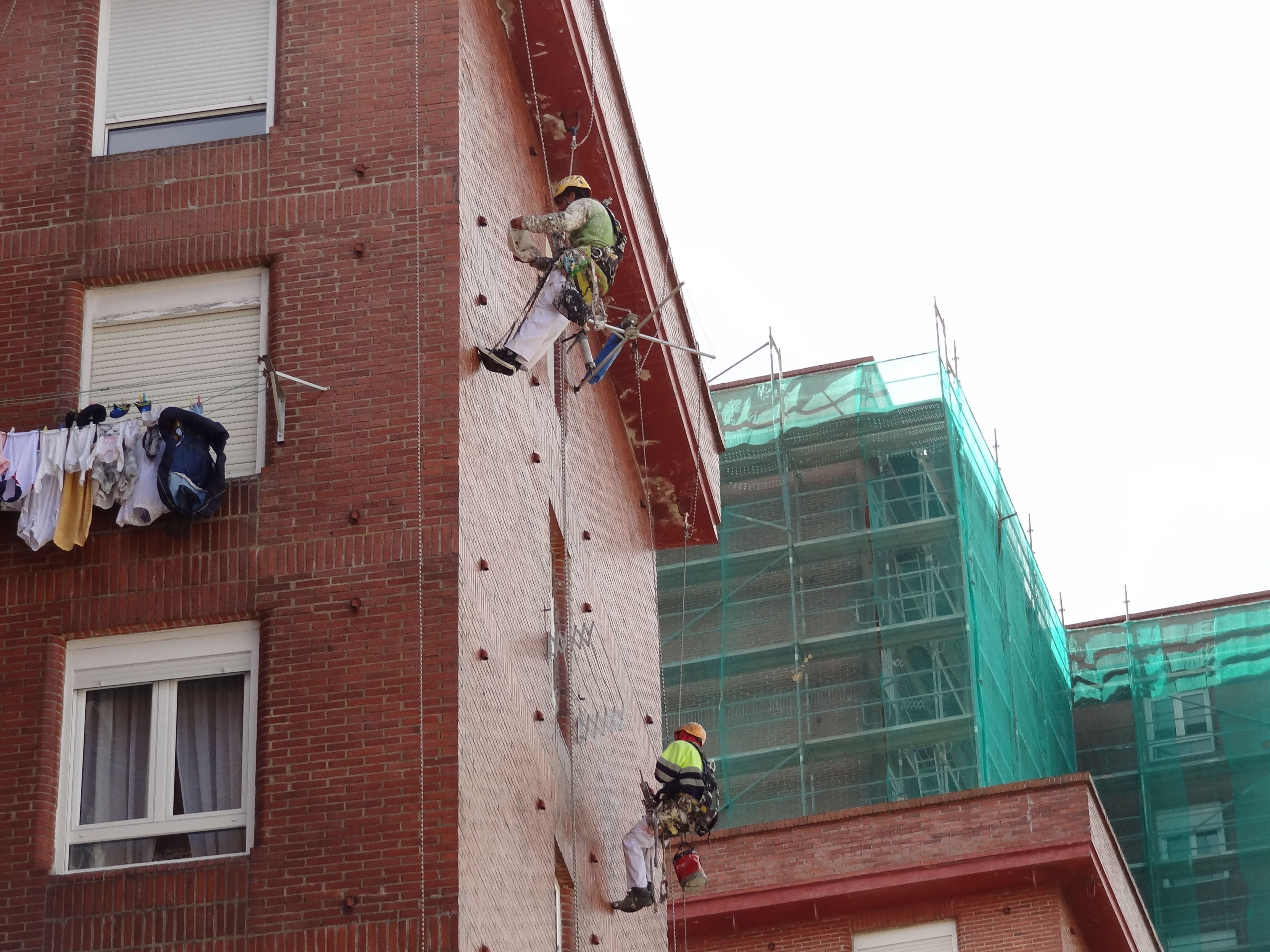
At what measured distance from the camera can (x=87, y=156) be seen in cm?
2009

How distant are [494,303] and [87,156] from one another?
13.2 ft

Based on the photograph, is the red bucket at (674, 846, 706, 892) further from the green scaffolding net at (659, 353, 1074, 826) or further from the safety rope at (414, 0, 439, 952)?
the green scaffolding net at (659, 353, 1074, 826)

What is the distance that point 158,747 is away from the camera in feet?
58.4

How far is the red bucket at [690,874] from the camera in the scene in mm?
21547

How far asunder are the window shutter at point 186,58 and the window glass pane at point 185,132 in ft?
0.35

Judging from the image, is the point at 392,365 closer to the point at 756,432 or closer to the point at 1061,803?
the point at 1061,803

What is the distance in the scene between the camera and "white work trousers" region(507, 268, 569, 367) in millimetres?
19266

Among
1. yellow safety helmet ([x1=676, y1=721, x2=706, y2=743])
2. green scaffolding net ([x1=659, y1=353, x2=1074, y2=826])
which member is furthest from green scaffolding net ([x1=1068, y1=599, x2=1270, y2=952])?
yellow safety helmet ([x1=676, y1=721, x2=706, y2=743])

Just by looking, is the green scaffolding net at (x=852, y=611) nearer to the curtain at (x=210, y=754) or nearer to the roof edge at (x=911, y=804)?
the roof edge at (x=911, y=804)

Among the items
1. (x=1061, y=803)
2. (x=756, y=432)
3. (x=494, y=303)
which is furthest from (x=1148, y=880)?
(x=494, y=303)

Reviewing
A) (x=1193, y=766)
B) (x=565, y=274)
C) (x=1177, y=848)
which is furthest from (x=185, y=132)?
(x=1193, y=766)

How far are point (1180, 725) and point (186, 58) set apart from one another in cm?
3023

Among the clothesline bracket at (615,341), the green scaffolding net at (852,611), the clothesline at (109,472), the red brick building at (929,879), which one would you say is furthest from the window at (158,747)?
the green scaffolding net at (852,611)

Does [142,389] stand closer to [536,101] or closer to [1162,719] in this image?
[536,101]
